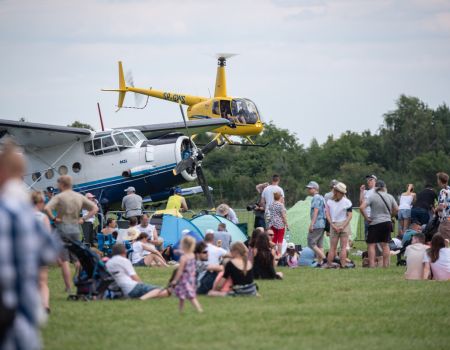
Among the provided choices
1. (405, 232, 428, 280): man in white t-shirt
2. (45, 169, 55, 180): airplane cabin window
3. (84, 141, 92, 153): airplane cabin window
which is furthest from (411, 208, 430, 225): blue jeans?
(45, 169, 55, 180): airplane cabin window

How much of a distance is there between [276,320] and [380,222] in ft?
24.0

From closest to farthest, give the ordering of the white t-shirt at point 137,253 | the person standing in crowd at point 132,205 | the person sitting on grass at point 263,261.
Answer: the person sitting on grass at point 263,261 → the white t-shirt at point 137,253 → the person standing in crowd at point 132,205

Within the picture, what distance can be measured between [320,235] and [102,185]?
9.36 metres

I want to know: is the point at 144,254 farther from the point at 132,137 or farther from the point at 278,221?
the point at 132,137

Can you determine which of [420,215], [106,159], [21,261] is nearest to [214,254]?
[420,215]

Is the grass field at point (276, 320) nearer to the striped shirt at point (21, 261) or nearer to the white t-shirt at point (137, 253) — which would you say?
the white t-shirt at point (137, 253)

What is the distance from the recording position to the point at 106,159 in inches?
1068

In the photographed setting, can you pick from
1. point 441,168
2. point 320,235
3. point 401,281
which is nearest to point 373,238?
point 320,235

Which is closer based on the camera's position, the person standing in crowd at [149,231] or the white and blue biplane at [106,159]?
the person standing in crowd at [149,231]

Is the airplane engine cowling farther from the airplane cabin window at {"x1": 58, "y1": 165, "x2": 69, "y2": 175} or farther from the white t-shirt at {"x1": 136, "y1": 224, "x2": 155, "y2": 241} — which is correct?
the white t-shirt at {"x1": 136, "y1": 224, "x2": 155, "y2": 241}

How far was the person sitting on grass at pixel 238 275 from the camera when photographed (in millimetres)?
13586

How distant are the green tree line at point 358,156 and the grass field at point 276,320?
159 ft

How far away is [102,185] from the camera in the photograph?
27.2m

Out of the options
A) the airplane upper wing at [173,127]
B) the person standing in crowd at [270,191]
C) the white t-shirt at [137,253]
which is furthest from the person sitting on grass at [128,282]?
the airplane upper wing at [173,127]
